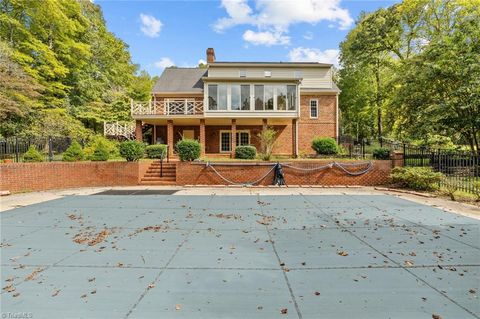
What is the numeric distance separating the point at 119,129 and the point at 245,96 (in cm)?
1109

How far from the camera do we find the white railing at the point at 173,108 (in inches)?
810

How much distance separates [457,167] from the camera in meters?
10.8

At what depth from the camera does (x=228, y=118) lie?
20406 millimetres

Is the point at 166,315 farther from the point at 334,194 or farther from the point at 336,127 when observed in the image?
the point at 336,127

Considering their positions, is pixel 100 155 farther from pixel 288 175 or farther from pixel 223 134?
pixel 223 134

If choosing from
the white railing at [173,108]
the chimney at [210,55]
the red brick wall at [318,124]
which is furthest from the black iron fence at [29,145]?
the red brick wall at [318,124]

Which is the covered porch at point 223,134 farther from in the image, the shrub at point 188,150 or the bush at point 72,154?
the bush at point 72,154

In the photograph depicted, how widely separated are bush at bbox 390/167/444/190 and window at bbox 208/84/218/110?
12957 mm

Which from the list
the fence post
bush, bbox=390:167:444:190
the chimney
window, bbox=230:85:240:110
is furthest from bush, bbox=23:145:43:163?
the chimney

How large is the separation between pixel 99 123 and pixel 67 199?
1971 centimetres

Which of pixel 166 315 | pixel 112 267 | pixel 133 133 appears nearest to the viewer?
pixel 166 315

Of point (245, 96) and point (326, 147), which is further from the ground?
point (245, 96)

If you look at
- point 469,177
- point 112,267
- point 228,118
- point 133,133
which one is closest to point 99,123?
point 133,133

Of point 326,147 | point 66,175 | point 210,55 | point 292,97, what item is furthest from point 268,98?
point 66,175
